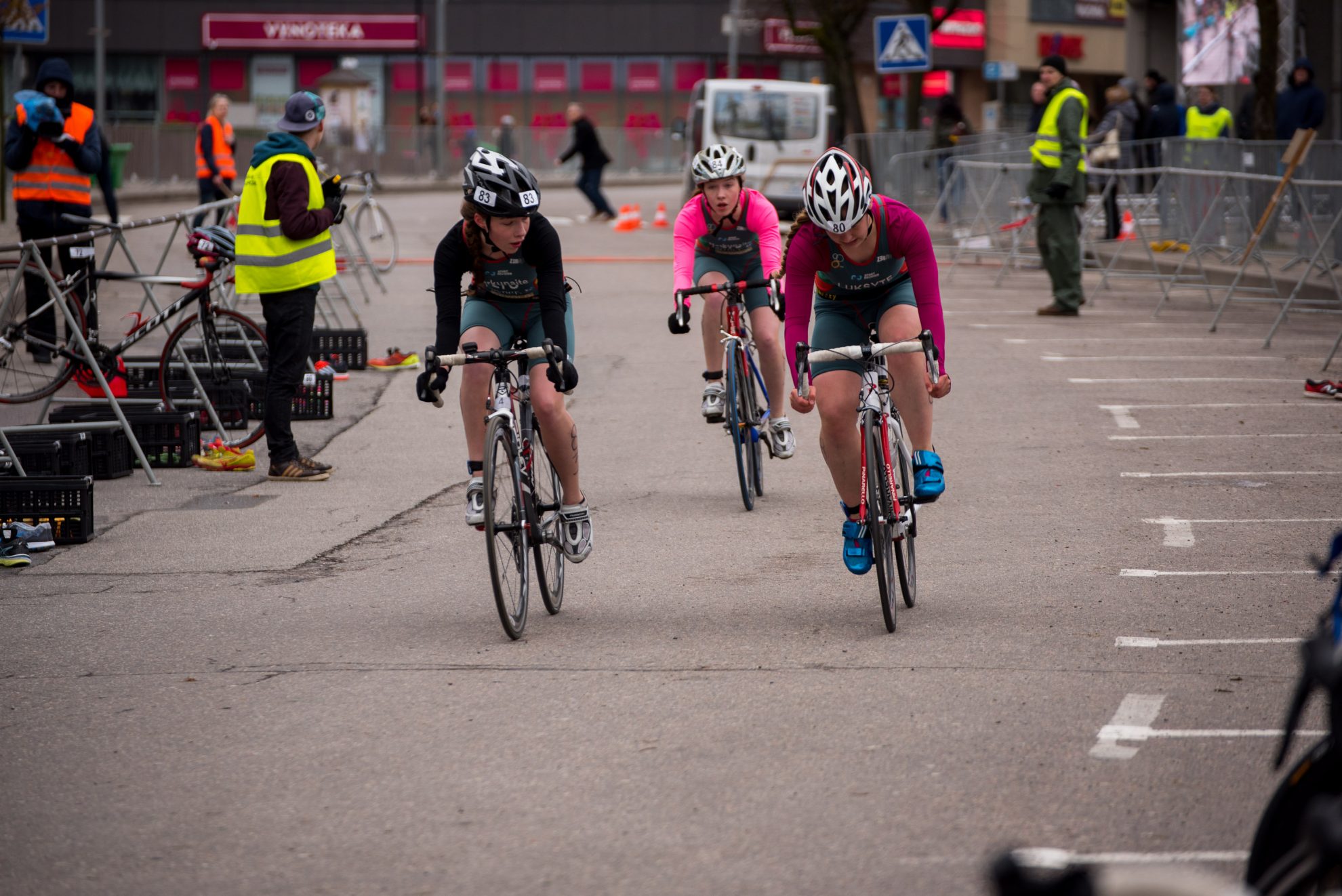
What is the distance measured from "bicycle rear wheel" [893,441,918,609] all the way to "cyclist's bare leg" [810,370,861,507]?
0.17 meters

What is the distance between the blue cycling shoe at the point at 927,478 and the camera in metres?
6.75

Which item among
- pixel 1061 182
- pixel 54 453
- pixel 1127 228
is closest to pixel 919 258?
pixel 54 453

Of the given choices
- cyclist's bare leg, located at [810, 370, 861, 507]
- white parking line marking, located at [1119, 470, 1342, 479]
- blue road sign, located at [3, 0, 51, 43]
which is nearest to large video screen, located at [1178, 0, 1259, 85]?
blue road sign, located at [3, 0, 51, 43]

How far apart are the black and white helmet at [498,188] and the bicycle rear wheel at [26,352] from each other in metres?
5.67

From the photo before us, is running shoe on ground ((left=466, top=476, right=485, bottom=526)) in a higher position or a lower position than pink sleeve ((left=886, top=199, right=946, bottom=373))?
lower

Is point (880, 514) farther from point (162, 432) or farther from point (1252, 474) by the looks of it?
point (162, 432)

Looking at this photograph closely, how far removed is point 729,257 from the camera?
1010cm

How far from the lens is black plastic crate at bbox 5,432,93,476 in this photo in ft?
31.1

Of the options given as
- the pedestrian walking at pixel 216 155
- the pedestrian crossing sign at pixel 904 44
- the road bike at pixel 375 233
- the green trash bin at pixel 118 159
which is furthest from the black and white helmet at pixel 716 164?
the green trash bin at pixel 118 159

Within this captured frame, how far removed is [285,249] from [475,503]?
12.8 feet

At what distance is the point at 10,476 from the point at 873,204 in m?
4.63

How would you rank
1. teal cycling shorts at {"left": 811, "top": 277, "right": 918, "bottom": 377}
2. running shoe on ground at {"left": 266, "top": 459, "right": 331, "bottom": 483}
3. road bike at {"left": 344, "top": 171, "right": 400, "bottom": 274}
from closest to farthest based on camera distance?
teal cycling shorts at {"left": 811, "top": 277, "right": 918, "bottom": 377}
running shoe on ground at {"left": 266, "top": 459, "right": 331, "bottom": 483}
road bike at {"left": 344, "top": 171, "right": 400, "bottom": 274}

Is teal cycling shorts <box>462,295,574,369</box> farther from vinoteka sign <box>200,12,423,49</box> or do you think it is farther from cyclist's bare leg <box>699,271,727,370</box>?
vinoteka sign <box>200,12,423,49</box>

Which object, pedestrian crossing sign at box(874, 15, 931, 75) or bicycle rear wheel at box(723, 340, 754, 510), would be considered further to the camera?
pedestrian crossing sign at box(874, 15, 931, 75)
